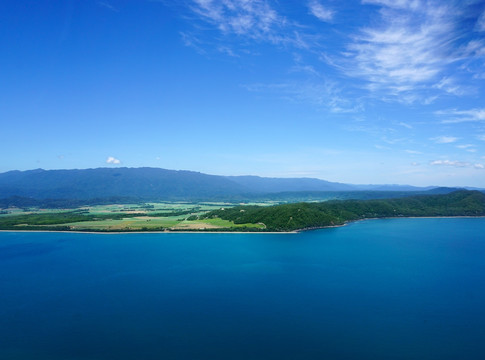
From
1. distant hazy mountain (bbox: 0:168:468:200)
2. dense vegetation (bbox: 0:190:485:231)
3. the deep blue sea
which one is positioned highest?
distant hazy mountain (bbox: 0:168:468:200)

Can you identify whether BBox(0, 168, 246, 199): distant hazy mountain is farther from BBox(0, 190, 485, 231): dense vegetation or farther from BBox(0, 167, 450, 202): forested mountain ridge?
BBox(0, 190, 485, 231): dense vegetation

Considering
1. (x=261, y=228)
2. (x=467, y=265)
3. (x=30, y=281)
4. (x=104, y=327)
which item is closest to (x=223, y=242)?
(x=261, y=228)

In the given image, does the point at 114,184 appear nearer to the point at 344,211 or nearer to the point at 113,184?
Result: the point at 113,184

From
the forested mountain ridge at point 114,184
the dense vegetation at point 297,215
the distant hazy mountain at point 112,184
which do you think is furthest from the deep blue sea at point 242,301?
the distant hazy mountain at point 112,184

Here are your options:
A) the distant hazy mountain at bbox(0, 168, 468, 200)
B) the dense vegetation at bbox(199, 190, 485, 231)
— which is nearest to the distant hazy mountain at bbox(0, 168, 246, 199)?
the distant hazy mountain at bbox(0, 168, 468, 200)

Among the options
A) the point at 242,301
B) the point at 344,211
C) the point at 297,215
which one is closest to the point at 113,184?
the point at 344,211

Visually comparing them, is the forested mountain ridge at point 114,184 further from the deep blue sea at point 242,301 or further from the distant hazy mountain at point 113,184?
the deep blue sea at point 242,301
